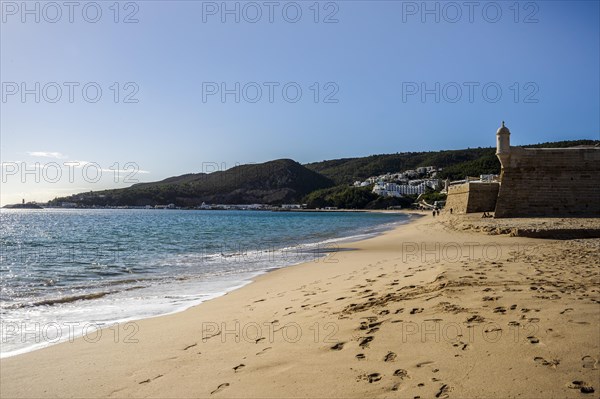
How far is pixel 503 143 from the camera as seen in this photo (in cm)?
2197

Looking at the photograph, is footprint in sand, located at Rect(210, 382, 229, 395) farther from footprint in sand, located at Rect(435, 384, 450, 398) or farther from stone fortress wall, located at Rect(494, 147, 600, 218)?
stone fortress wall, located at Rect(494, 147, 600, 218)

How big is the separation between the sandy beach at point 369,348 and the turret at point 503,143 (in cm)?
1685

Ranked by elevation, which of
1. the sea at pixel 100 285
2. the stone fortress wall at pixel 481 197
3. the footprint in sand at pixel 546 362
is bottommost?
the sea at pixel 100 285

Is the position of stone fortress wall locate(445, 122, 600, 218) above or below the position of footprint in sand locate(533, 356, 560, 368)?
above

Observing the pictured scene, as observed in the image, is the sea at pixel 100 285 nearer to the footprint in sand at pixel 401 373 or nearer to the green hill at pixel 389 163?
the footprint in sand at pixel 401 373

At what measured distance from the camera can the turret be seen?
21734 millimetres

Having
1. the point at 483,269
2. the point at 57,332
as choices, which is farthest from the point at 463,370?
the point at 57,332

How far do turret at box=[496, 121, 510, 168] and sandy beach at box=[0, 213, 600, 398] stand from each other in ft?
55.3

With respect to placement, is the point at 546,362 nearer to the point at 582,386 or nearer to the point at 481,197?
the point at 582,386

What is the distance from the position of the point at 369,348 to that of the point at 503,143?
21.0m

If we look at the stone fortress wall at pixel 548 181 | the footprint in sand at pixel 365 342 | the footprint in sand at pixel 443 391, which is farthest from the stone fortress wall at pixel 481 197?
the footprint in sand at pixel 443 391

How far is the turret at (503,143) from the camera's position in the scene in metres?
21.7

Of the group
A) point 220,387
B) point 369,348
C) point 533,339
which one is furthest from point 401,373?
point 220,387

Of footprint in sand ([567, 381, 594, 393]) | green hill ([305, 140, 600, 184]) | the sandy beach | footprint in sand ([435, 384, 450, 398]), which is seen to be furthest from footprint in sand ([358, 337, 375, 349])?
green hill ([305, 140, 600, 184])
